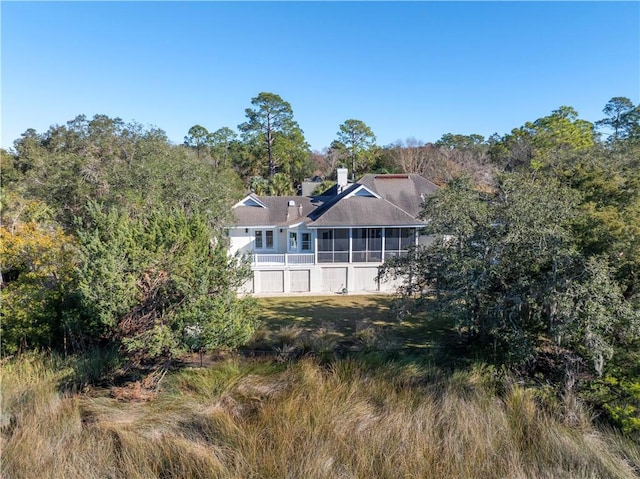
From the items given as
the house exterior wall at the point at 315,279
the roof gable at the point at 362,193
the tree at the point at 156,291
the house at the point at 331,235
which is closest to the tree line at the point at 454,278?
the tree at the point at 156,291

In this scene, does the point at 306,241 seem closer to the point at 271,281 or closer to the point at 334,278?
the point at 334,278

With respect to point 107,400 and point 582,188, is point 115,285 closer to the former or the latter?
point 107,400

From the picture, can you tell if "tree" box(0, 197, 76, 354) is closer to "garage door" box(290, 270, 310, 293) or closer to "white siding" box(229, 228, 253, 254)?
"garage door" box(290, 270, 310, 293)

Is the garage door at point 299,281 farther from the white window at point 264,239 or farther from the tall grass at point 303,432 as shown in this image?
the tall grass at point 303,432

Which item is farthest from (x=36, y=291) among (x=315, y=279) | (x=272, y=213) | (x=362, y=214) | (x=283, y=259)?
(x=272, y=213)

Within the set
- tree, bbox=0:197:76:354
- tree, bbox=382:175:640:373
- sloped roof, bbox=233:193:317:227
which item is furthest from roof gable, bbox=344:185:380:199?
tree, bbox=0:197:76:354

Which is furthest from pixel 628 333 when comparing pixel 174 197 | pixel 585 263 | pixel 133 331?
pixel 174 197
